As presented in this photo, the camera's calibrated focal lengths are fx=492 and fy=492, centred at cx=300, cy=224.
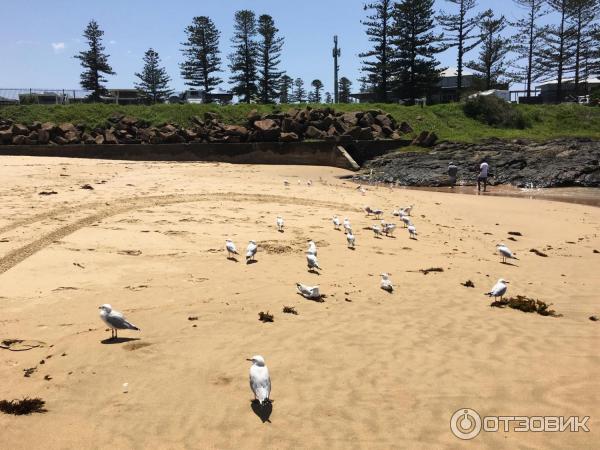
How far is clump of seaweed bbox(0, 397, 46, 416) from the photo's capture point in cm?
371

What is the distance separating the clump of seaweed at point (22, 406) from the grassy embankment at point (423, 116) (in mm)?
28008

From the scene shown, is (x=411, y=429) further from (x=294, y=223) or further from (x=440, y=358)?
(x=294, y=223)

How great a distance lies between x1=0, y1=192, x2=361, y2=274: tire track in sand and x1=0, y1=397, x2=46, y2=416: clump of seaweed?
10.8 ft

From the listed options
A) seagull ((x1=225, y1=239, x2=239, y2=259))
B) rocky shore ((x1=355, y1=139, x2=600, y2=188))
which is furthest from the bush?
seagull ((x1=225, y1=239, x2=239, y2=259))

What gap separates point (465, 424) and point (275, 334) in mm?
2215

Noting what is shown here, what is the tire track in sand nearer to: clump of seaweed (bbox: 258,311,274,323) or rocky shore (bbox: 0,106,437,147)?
clump of seaweed (bbox: 258,311,274,323)

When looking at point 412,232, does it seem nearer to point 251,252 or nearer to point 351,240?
point 351,240

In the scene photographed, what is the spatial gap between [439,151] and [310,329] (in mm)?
23475

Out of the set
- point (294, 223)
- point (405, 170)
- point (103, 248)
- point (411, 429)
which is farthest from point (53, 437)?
point (405, 170)

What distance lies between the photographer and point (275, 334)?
5.40m

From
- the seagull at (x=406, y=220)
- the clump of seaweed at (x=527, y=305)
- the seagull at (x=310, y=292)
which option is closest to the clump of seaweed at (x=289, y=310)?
the seagull at (x=310, y=292)

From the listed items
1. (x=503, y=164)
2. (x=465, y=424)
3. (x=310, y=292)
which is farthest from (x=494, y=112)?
(x=465, y=424)

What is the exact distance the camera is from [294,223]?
1105 centimetres

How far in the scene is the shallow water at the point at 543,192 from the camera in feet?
65.0
